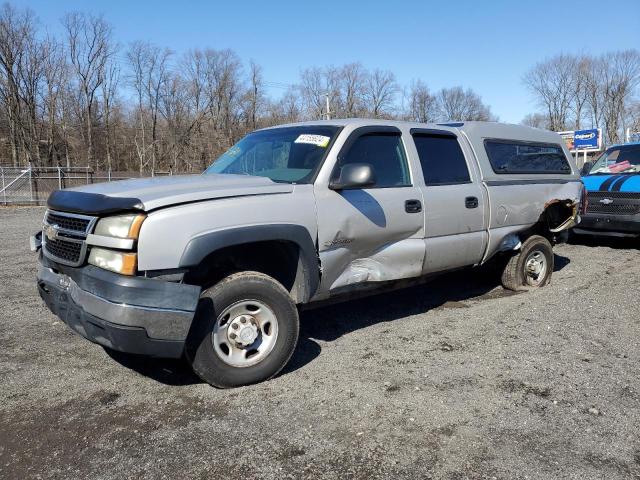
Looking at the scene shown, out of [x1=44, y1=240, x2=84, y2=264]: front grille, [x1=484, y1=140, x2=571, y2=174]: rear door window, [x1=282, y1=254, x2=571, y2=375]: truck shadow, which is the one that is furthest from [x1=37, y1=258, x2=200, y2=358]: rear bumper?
[x1=484, y1=140, x2=571, y2=174]: rear door window

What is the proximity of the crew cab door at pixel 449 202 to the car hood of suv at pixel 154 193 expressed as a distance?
1601 mm

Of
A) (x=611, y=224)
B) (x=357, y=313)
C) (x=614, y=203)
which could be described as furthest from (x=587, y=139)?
(x=357, y=313)

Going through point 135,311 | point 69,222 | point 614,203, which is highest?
point 69,222

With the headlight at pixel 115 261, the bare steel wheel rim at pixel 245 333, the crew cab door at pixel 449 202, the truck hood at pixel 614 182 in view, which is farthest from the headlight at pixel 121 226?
the truck hood at pixel 614 182

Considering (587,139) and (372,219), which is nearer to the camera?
(372,219)

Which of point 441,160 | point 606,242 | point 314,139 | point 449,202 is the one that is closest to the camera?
point 314,139

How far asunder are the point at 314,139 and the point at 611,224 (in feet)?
23.2

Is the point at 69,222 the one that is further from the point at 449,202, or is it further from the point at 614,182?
the point at 614,182

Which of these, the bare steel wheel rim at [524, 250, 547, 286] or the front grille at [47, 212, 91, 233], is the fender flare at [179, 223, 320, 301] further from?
the bare steel wheel rim at [524, 250, 547, 286]

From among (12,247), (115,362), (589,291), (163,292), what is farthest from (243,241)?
(12,247)

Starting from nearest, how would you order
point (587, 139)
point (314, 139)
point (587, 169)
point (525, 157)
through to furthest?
point (314, 139), point (525, 157), point (587, 169), point (587, 139)

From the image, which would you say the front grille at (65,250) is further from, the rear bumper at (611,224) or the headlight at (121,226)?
the rear bumper at (611,224)

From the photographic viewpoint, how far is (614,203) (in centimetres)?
901

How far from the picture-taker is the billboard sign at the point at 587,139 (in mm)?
37500
